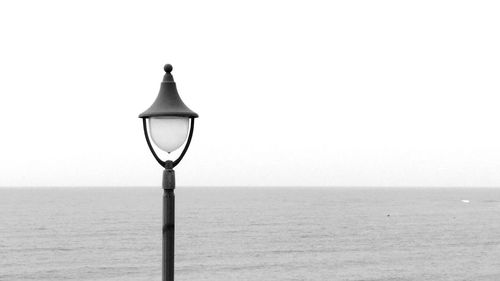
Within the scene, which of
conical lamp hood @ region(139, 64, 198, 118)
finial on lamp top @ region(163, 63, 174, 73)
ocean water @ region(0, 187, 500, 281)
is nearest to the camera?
conical lamp hood @ region(139, 64, 198, 118)

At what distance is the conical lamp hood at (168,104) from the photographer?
6836mm

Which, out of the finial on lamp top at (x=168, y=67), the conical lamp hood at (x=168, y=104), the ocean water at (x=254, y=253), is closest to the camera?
the conical lamp hood at (x=168, y=104)

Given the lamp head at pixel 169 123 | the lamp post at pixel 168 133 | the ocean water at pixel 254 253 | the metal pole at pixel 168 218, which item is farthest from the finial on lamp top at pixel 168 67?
the ocean water at pixel 254 253

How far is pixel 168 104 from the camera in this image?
6977 mm

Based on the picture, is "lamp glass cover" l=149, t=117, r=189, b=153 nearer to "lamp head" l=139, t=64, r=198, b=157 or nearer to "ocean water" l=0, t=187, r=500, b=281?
"lamp head" l=139, t=64, r=198, b=157

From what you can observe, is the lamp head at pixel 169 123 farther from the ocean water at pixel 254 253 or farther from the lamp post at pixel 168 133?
the ocean water at pixel 254 253

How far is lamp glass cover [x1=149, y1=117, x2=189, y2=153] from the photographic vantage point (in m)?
6.88

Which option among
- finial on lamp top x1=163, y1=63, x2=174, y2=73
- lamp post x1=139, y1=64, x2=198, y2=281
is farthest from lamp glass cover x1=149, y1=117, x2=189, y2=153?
finial on lamp top x1=163, y1=63, x2=174, y2=73

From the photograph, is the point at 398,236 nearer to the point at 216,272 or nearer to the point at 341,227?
the point at 341,227

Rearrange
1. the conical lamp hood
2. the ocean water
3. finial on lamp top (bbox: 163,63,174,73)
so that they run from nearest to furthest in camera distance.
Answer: the conical lamp hood
finial on lamp top (bbox: 163,63,174,73)
the ocean water

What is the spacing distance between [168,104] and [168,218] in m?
1.34

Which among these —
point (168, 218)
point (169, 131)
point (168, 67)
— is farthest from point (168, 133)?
point (168, 218)

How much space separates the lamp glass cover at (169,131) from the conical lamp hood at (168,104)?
94mm

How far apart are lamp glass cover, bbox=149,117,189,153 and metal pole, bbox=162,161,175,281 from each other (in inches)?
8.7
